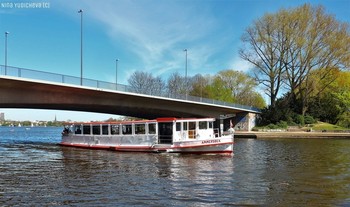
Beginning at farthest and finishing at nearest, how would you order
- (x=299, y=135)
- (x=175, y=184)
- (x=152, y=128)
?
(x=299, y=135) < (x=152, y=128) < (x=175, y=184)

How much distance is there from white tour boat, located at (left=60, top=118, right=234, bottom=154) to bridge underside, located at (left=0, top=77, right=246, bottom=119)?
415 cm

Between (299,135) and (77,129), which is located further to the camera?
(299,135)

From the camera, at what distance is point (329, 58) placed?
229 feet

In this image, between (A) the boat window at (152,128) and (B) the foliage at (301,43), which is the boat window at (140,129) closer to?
(A) the boat window at (152,128)

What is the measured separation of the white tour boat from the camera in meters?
32.1

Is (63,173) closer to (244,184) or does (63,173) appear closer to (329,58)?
(244,184)

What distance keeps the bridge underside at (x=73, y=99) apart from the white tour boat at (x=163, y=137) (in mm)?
4153

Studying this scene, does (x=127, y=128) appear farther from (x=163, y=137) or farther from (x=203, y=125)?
(x=203, y=125)

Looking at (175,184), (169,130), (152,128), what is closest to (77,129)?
(152,128)

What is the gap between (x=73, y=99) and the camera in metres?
41.3

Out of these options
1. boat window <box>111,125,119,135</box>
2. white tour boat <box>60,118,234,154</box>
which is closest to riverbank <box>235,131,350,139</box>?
white tour boat <box>60,118,234,154</box>

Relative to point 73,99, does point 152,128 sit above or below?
below

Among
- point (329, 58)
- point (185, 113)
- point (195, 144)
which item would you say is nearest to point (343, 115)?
point (329, 58)

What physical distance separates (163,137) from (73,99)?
42.7ft
